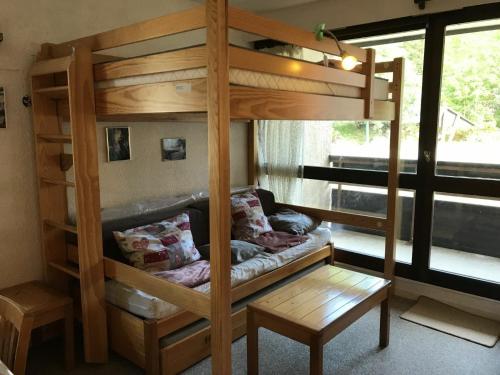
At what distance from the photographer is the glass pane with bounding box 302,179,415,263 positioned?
139 inches

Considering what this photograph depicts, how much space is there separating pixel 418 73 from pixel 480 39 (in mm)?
476

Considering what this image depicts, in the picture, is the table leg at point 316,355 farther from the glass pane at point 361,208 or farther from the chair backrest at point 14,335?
the glass pane at point 361,208

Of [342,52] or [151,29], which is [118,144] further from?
[342,52]

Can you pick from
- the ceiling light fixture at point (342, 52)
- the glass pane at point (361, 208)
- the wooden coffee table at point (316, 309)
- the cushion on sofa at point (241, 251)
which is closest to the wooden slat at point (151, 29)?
the ceiling light fixture at point (342, 52)

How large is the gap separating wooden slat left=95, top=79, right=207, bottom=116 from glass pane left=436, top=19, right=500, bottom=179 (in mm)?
2348

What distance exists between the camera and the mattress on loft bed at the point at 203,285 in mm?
2221

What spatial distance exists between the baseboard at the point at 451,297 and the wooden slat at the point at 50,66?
2.97m

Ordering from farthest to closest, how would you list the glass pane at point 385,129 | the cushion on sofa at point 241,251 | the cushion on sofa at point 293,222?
the cushion on sofa at point 293,222, the glass pane at point 385,129, the cushion on sofa at point 241,251

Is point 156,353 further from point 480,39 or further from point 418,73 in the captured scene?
point 480,39

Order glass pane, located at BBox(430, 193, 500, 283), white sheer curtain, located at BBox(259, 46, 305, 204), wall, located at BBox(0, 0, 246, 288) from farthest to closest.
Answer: white sheer curtain, located at BBox(259, 46, 305, 204) < glass pane, located at BBox(430, 193, 500, 283) < wall, located at BBox(0, 0, 246, 288)

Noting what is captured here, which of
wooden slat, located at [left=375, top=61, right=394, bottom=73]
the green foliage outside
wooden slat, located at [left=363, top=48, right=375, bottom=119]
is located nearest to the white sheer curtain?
wooden slat, located at [left=375, top=61, right=394, bottom=73]

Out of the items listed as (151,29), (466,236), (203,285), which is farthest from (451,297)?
(151,29)

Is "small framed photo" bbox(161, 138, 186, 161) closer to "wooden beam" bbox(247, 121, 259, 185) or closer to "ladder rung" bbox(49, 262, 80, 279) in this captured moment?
"wooden beam" bbox(247, 121, 259, 185)

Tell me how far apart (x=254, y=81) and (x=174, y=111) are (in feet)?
1.20
